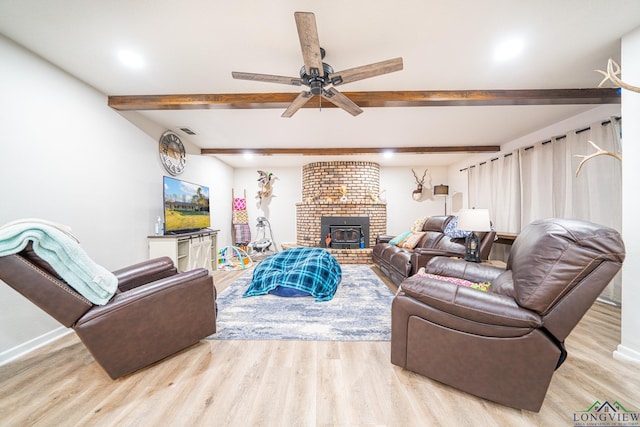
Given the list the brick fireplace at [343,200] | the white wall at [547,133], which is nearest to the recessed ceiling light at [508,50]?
the white wall at [547,133]

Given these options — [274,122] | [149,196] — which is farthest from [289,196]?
[149,196]

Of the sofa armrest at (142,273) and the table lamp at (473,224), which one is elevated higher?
the table lamp at (473,224)

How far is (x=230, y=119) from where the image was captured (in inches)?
125

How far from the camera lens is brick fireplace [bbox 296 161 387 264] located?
541cm

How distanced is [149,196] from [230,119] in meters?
1.50

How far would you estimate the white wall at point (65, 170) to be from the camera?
1712mm

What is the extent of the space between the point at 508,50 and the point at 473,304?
2.02 m

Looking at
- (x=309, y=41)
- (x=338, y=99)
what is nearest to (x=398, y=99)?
(x=338, y=99)

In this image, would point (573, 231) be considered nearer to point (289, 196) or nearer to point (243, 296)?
point (243, 296)

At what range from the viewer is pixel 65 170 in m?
2.06

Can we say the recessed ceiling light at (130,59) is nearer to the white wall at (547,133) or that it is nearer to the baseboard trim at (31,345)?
the baseboard trim at (31,345)

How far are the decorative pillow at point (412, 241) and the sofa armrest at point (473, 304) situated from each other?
2.49m

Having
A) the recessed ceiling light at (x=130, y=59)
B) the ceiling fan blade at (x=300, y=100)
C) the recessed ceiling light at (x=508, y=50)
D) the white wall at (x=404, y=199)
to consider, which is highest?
the recessed ceiling light at (x=130, y=59)

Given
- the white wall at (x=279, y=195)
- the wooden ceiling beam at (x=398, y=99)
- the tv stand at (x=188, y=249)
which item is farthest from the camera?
the white wall at (x=279, y=195)
